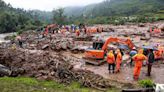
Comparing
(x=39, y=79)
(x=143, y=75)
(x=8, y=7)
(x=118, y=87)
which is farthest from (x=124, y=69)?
(x=8, y=7)

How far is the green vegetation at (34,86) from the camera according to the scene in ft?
52.1

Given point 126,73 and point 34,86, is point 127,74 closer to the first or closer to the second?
point 126,73

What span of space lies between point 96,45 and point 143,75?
8.30m

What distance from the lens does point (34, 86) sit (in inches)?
654

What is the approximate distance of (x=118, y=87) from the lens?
17.6m

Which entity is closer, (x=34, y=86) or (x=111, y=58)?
(x=34, y=86)

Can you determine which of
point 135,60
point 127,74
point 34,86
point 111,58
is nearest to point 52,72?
point 34,86

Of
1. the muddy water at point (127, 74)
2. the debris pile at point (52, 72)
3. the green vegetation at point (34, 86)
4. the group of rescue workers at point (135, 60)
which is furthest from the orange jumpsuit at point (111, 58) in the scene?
the green vegetation at point (34, 86)

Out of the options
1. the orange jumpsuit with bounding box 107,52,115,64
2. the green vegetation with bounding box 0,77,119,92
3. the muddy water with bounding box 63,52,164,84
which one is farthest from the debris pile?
the orange jumpsuit with bounding box 107,52,115,64

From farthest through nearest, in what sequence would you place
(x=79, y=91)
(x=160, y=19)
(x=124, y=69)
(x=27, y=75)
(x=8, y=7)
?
(x=8, y=7) < (x=160, y=19) < (x=124, y=69) < (x=27, y=75) < (x=79, y=91)

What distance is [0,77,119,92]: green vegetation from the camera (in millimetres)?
15867

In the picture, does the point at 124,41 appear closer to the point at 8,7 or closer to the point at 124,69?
the point at 124,69

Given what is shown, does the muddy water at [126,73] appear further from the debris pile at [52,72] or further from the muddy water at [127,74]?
the debris pile at [52,72]

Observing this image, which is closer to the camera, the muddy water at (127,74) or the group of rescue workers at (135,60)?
the group of rescue workers at (135,60)
